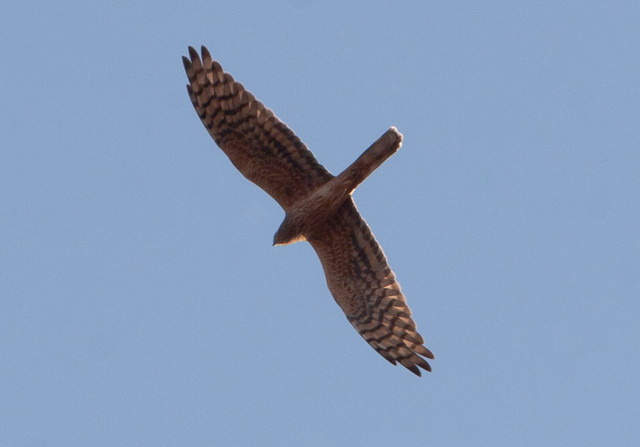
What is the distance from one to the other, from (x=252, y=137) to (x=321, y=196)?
3.51ft

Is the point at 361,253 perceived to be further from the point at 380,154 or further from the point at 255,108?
the point at 255,108

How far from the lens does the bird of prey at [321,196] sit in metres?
11.9

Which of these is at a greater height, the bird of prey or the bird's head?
the bird of prey

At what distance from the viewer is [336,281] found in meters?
12.7

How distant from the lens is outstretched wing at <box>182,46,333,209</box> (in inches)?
468

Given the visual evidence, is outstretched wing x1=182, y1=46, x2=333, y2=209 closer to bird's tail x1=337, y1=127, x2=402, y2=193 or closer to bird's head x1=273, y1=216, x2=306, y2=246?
bird's head x1=273, y1=216, x2=306, y2=246

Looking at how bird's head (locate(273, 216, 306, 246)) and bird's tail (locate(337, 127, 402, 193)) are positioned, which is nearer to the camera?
bird's tail (locate(337, 127, 402, 193))

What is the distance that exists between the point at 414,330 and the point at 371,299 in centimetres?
66

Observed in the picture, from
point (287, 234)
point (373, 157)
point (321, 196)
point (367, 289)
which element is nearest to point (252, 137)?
point (321, 196)

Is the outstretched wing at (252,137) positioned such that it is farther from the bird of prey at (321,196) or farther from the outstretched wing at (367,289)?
the outstretched wing at (367,289)

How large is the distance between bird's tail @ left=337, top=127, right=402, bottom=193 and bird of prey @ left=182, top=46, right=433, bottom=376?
0.5 inches

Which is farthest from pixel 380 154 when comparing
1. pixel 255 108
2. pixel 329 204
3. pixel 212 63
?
pixel 212 63

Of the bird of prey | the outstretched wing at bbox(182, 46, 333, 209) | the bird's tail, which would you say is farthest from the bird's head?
the bird's tail

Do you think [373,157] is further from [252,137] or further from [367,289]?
[367,289]
